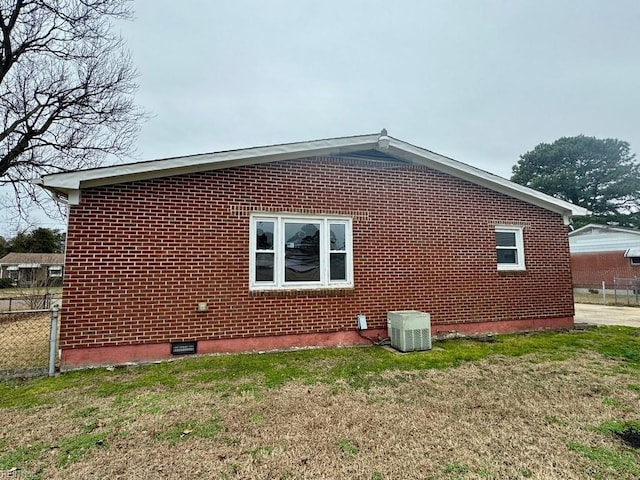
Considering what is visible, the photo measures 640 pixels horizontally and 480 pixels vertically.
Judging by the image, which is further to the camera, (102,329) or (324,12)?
(324,12)

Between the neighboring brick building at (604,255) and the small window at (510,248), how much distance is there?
61.6 feet

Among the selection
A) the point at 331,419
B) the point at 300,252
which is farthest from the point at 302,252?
the point at 331,419

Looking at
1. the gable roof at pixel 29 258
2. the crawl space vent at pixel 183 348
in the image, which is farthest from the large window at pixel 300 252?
the gable roof at pixel 29 258

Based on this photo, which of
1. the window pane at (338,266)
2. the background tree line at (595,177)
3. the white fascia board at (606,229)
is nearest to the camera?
the window pane at (338,266)

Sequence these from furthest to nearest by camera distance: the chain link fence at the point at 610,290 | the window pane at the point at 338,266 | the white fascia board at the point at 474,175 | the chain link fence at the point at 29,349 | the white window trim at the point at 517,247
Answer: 1. the chain link fence at the point at 610,290
2. the white window trim at the point at 517,247
3. the white fascia board at the point at 474,175
4. the window pane at the point at 338,266
5. the chain link fence at the point at 29,349

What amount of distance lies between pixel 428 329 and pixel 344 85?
16496 mm

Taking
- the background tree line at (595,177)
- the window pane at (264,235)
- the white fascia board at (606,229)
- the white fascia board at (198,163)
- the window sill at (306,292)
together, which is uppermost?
the background tree line at (595,177)

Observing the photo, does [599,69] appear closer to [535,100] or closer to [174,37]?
[535,100]

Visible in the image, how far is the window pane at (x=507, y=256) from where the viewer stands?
8469 mm

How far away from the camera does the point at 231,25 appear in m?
13.2

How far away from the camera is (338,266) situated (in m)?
7.14

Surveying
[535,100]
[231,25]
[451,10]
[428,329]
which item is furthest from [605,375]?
[535,100]

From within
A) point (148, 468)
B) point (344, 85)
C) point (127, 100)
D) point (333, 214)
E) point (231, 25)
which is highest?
point (344, 85)

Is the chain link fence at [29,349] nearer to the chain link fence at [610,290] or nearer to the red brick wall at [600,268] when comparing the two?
the chain link fence at [610,290]
